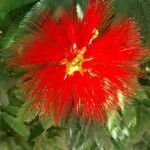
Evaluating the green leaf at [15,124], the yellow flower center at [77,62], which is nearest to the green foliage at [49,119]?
the green leaf at [15,124]

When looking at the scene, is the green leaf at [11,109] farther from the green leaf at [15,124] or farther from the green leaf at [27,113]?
the green leaf at [27,113]

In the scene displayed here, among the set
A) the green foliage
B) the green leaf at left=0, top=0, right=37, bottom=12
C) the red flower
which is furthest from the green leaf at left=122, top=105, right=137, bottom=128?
the green leaf at left=0, top=0, right=37, bottom=12

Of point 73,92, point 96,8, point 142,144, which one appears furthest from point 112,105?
point 142,144

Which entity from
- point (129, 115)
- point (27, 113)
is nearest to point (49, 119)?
point (27, 113)

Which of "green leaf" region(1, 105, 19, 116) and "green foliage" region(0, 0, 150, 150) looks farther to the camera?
"green leaf" region(1, 105, 19, 116)

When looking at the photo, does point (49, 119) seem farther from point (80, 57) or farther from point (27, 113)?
point (80, 57)

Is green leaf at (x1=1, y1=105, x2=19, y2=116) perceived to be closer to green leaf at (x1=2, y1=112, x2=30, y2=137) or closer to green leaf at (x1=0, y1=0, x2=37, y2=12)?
green leaf at (x1=2, y1=112, x2=30, y2=137)
